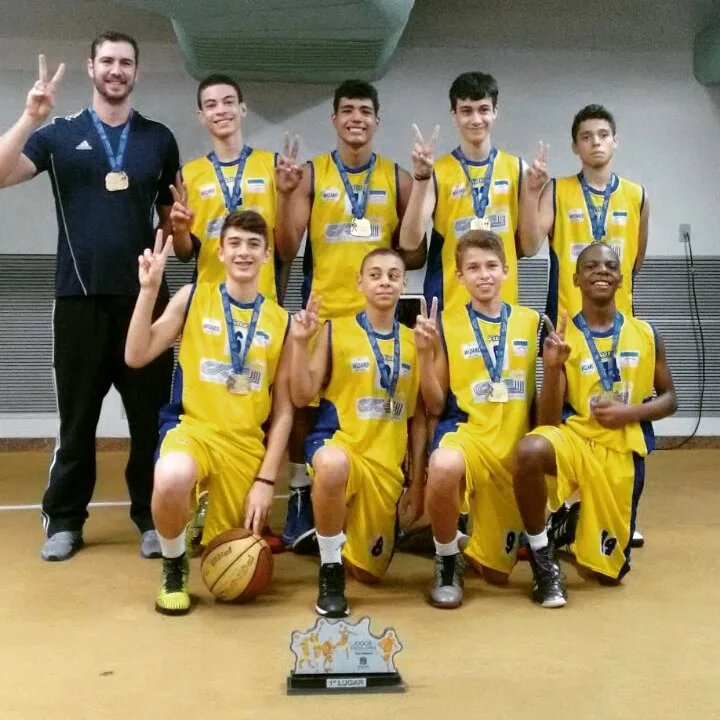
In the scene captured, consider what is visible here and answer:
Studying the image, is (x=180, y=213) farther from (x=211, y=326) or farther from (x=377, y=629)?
(x=377, y=629)

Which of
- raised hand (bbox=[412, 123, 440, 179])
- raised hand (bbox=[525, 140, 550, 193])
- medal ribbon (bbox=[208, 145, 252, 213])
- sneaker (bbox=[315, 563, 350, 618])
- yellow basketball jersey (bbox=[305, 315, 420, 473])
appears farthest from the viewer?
medal ribbon (bbox=[208, 145, 252, 213])

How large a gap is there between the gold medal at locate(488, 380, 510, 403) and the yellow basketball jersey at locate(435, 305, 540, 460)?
2 centimetres

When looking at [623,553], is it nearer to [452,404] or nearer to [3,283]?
[452,404]

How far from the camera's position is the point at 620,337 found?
3385mm

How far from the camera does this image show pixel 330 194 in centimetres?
386

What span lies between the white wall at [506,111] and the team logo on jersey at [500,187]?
236cm

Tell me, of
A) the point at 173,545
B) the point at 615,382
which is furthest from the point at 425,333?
the point at 173,545

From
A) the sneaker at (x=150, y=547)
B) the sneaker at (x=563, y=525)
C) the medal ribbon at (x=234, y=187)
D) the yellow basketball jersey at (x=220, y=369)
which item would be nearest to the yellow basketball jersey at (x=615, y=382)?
the sneaker at (x=563, y=525)

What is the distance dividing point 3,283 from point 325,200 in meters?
3.14

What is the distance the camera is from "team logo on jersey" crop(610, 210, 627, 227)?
13.4 ft

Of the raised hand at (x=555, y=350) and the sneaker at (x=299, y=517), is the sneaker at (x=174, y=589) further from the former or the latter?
the raised hand at (x=555, y=350)

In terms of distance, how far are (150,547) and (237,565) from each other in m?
0.81

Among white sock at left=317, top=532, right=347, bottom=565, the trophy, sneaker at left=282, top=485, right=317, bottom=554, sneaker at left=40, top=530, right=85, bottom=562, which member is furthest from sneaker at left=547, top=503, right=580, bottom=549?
sneaker at left=40, top=530, right=85, bottom=562

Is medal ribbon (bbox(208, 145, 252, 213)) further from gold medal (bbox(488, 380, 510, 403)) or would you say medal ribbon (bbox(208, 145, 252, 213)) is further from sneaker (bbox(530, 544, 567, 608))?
sneaker (bbox(530, 544, 567, 608))
